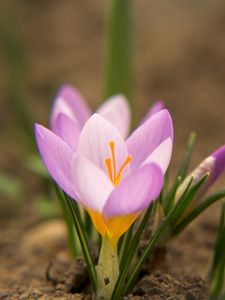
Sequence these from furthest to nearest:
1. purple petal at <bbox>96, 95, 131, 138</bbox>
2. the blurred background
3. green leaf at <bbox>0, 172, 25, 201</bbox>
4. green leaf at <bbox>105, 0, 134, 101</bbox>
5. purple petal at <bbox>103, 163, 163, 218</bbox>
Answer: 1. the blurred background
2. green leaf at <bbox>0, 172, 25, 201</bbox>
3. green leaf at <bbox>105, 0, 134, 101</bbox>
4. purple petal at <bbox>96, 95, 131, 138</bbox>
5. purple petal at <bbox>103, 163, 163, 218</bbox>

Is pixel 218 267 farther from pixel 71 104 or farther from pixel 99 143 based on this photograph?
pixel 71 104

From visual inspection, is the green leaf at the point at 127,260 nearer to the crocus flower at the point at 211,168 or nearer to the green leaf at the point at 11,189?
the crocus flower at the point at 211,168

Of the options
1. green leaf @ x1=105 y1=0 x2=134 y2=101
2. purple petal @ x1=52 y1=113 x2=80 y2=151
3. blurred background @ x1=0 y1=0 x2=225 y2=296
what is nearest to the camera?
purple petal @ x1=52 y1=113 x2=80 y2=151

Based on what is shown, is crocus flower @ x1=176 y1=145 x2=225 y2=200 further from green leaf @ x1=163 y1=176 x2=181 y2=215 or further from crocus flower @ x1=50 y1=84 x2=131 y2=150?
crocus flower @ x1=50 y1=84 x2=131 y2=150

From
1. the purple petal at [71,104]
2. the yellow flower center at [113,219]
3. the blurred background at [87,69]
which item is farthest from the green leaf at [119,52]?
the yellow flower center at [113,219]

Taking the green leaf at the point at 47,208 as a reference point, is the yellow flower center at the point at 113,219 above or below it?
below

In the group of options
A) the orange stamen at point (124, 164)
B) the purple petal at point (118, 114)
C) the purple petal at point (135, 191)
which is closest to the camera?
the purple petal at point (135, 191)

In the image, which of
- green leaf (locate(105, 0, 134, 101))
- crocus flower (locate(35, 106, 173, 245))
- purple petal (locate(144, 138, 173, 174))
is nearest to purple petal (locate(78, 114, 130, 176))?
crocus flower (locate(35, 106, 173, 245))
